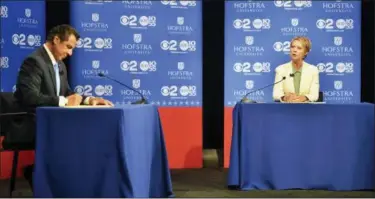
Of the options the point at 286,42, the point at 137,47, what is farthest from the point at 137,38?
the point at 286,42

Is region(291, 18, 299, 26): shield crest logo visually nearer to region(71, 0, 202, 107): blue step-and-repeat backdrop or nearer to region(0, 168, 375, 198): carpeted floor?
region(71, 0, 202, 107): blue step-and-repeat backdrop

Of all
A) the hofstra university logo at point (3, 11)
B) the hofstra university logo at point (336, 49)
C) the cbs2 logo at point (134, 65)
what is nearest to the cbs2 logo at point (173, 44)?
the cbs2 logo at point (134, 65)

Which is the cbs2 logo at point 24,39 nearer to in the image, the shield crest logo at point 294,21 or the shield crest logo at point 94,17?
the shield crest logo at point 94,17

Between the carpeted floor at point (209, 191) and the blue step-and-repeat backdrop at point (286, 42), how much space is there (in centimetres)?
115

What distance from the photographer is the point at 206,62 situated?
6.67m

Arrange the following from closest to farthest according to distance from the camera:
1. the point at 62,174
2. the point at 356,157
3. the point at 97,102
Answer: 1. the point at 62,174
2. the point at 97,102
3. the point at 356,157

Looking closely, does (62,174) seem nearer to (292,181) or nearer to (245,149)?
(245,149)

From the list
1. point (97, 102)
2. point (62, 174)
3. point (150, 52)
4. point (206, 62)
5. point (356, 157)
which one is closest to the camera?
point (62, 174)

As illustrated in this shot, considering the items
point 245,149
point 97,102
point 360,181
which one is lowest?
point 360,181

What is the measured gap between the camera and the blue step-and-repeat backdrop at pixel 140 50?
558cm

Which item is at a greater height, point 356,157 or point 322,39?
point 322,39

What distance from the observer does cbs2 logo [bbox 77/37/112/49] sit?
557 cm

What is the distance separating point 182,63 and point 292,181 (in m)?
2.09

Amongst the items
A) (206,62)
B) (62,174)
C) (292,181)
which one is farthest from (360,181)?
(206,62)
